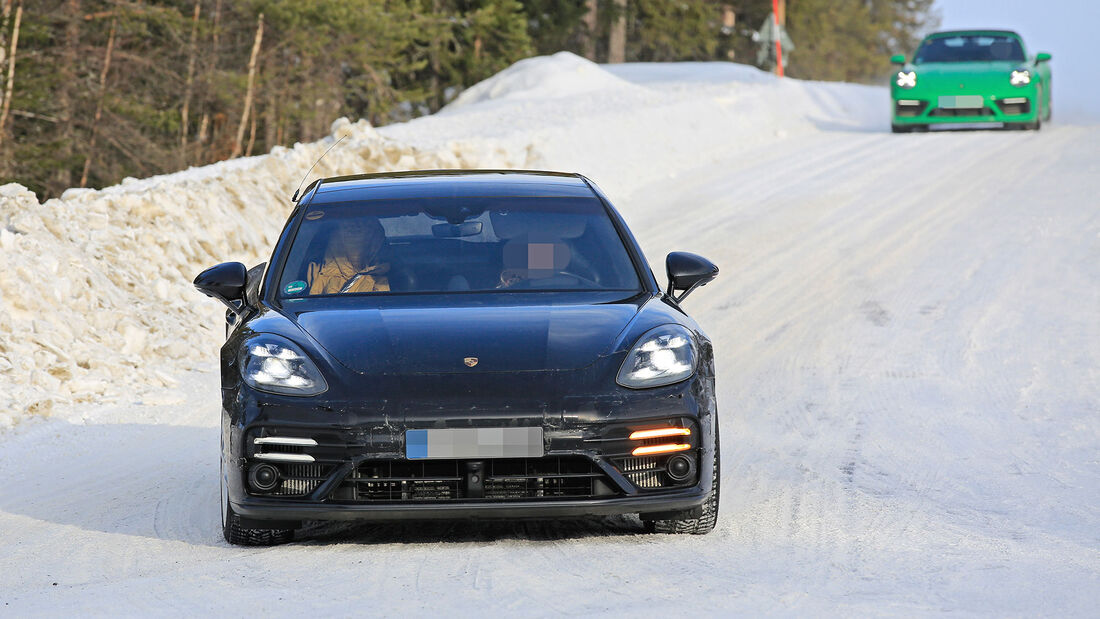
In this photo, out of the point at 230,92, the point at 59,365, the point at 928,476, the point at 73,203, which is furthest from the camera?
the point at 230,92

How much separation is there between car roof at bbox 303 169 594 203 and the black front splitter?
1.79m

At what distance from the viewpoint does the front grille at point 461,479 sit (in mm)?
4992

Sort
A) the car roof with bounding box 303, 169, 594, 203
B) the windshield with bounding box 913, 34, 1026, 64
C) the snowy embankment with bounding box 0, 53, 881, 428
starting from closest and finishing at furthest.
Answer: the car roof with bounding box 303, 169, 594, 203, the snowy embankment with bounding box 0, 53, 881, 428, the windshield with bounding box 913, 34, 1026, 64

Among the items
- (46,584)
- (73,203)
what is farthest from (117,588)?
(73,203)

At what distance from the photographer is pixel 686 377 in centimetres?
520

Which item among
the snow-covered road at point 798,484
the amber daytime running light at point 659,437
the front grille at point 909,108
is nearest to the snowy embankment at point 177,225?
the snow-covered road at point 798,484

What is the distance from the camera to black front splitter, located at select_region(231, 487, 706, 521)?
498 centimetres

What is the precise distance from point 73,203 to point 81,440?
166 inches

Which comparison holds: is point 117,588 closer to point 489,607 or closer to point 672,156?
point 489,607

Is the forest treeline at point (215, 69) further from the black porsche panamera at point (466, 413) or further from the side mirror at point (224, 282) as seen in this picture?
the black porsche panamera at point (466, 413)

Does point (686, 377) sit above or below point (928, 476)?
above

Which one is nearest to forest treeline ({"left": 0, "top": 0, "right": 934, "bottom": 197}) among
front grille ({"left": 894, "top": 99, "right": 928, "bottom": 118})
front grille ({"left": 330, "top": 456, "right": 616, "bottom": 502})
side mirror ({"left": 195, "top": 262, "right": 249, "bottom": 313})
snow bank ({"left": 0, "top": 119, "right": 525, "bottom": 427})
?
snow bank ({"left": 0, "top": 119, "right": 525, "bottom": 427})

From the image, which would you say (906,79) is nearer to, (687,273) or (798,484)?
(798,484)

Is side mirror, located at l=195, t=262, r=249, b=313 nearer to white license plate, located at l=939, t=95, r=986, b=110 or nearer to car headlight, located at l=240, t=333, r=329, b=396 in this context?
car headlight, located at l=240, t=333, r=329, b=396
